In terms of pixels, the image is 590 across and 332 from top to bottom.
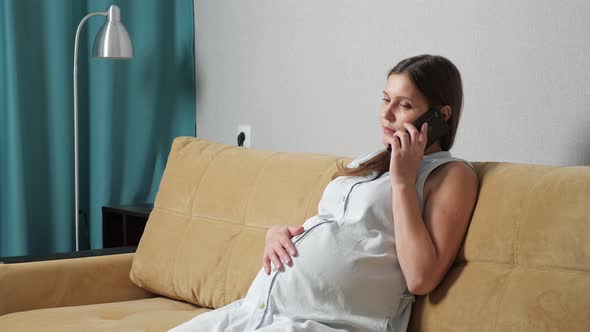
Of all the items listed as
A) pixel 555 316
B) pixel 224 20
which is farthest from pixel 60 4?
pixel 555 316

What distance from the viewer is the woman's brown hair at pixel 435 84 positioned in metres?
1.75

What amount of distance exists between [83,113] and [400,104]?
6.70ft

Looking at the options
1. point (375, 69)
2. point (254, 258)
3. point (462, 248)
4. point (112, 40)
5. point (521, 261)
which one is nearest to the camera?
point (521, 261)

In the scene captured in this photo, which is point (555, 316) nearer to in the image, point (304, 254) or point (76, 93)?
point (304, 254)

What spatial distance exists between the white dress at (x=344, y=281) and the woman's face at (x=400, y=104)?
10 centimetres

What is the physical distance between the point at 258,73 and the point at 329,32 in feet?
1.50

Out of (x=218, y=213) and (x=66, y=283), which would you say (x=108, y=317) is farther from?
(x=218, y=213)

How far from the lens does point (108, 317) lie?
2203 millimetres

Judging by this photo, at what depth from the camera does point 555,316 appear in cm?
140

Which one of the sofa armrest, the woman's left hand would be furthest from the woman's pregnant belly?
the sofa armrest

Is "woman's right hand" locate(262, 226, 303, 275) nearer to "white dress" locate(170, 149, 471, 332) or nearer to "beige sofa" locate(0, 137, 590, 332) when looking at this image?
"white dress" locate(170, 149, 471, 332)

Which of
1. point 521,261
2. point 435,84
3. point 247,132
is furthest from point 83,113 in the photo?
point 521,261

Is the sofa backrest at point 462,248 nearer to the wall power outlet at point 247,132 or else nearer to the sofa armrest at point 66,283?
the sofa armrest at point 66,283

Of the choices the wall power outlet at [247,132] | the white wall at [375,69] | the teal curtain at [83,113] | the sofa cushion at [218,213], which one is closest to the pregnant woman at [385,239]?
the sofa cushion at [218,213]
